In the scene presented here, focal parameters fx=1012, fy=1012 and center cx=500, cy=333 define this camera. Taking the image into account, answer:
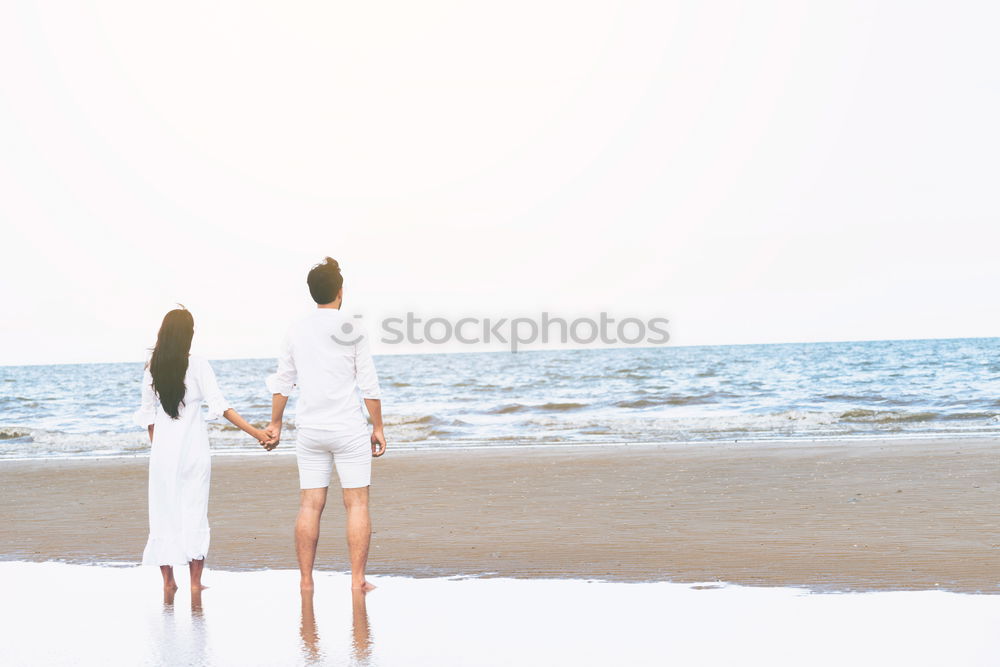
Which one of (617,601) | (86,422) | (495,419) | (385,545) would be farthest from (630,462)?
(86,422)

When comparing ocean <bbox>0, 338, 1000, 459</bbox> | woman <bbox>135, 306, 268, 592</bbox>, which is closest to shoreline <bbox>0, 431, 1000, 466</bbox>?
ocean <bbox>0, 338, 1000, 459</bbox>

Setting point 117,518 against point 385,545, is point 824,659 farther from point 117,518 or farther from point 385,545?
point 117,518

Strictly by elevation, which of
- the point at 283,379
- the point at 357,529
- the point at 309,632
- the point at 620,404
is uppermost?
the point at 283,379

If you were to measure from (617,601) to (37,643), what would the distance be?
109 inches

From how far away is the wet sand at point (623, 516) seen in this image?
20.6 ft

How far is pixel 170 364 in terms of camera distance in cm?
554

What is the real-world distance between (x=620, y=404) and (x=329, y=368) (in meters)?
22.8

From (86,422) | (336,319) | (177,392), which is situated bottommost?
(86,422)

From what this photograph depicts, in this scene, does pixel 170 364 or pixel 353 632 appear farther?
pixel 170 364

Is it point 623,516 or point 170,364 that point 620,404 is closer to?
point 623,516

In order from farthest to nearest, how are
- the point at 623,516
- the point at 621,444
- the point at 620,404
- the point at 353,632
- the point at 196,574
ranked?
the point at 620,404
the point at 621,444
the point at 623,516
the point at 196,574
the point at 353,632

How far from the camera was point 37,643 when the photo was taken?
15.0ft

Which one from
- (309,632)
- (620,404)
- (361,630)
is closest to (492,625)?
(361,630)

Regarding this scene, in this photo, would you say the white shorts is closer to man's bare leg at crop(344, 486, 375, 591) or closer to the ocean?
man's bare leg at crop(344, 486, 375, 591)
